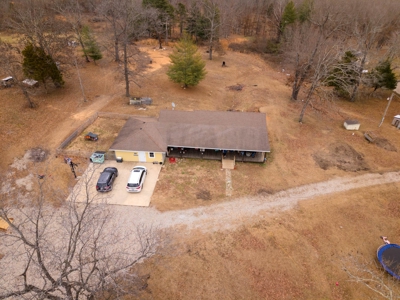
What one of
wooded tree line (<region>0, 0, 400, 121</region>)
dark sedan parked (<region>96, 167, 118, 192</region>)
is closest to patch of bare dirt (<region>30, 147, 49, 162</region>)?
dark sedan parked (<region>96, 167, 118, 192</region>)

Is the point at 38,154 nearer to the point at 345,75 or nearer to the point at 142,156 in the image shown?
the point at 142,156

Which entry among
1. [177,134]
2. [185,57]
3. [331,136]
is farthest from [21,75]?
[331,136]

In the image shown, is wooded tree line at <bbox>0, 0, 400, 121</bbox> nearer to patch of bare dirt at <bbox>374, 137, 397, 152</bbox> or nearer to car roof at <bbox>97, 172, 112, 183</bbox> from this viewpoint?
patch of bare dirt at <bbox>374, 137, 397, 152</bbox>

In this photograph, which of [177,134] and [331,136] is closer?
[177,134]

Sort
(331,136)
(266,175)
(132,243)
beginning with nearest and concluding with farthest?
(132,243)
(266,175)
(331,136)

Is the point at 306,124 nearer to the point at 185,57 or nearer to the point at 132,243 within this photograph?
the point at 185,57

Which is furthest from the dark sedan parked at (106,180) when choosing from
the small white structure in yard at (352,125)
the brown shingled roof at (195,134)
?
the small white structure in yard at (352,125)

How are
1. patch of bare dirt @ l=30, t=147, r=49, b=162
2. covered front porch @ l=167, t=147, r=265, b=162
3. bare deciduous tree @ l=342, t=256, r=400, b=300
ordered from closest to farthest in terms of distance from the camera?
bare deciduous tree @ l=342, t=256, r=400, b=300
patch of bare dirt @ l=30, t=147, r=49, b=162
covered front porch @ l=167, t=147, r=265, b=162
